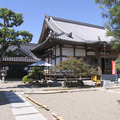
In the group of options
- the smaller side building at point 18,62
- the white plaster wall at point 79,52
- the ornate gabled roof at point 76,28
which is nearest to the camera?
the white plaster wall at point 79,52

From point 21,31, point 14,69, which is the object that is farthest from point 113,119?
point 14,69

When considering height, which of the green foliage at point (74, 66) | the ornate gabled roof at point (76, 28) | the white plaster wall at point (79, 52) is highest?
the ornate gabled roof at point (76, 28)

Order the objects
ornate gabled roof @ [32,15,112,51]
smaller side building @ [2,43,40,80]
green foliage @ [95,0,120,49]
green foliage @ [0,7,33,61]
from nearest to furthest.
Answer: green foliage @ [95,0,120,49], green foliage @ [0,7,33,61], ornate gabled roof @ [32,15,112,51], smaller side building @ [2,43,40,80]

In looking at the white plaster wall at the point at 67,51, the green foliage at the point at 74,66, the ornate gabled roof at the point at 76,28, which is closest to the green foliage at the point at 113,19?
the green foliage at the point at 74,66

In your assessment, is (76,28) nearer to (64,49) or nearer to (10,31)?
(64,49)

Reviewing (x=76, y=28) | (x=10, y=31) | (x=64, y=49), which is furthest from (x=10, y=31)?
(x=76, y=28)

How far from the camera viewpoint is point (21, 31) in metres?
11.1

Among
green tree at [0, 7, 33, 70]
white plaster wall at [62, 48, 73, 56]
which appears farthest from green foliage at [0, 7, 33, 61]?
white plaster wall at [62, 48, 73, 56]

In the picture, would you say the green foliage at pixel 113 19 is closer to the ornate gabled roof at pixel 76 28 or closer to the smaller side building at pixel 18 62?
the ornate gabled roof at pixel 76 28

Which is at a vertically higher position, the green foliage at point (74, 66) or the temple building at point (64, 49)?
the temple building at point (64, 49)

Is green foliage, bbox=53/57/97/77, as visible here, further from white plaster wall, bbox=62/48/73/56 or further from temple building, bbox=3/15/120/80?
white plaster wall, bbox=62/48/73/56

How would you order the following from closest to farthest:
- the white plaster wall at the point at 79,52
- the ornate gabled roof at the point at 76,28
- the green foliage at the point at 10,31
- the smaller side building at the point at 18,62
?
the green foliage at the point at 10,31, the white plaster wall at the point at 79,52, the ornate gabled roof at the point at 76,28, the smaller side building at the point at 18,62

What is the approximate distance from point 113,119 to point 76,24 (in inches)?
785

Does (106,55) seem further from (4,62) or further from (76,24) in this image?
(4,62)
